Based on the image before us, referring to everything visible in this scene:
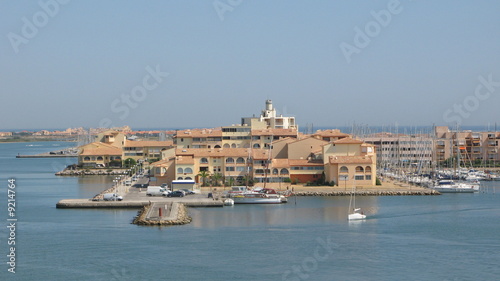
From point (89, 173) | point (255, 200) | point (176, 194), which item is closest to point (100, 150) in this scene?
point (89, 173)

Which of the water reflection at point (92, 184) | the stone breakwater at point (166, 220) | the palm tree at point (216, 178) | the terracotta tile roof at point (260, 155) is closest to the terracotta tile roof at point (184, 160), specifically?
the palm tree at point (216, 178)

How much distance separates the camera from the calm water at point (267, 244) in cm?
1290

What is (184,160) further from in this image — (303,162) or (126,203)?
(126,203)

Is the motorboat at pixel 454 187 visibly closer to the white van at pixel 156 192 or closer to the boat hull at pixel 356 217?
the boat hull at pixel 356 217

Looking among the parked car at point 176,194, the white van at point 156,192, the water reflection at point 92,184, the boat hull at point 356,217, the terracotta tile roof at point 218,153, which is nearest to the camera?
the boat hull at point 356,217

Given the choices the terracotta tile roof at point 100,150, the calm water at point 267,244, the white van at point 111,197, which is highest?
the terracotta tile roof at point 100,150

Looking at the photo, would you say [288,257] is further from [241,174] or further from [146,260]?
[241,174]

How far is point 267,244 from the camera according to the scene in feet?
49.4

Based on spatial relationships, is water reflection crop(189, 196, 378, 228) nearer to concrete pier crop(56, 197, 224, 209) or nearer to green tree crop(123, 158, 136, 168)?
concrete pier crop(56, 197, 224, 209)

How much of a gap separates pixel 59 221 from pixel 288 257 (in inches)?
257

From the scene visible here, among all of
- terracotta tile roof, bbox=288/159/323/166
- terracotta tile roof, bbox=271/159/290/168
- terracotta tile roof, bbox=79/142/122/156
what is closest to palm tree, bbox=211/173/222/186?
terracotta tile roof, bbox=271/159/290/168

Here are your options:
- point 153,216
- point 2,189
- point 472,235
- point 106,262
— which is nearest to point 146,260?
point 106,262

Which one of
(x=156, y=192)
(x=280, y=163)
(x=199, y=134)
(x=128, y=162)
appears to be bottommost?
(x=156, y=192)

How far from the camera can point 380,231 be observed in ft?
54.5
